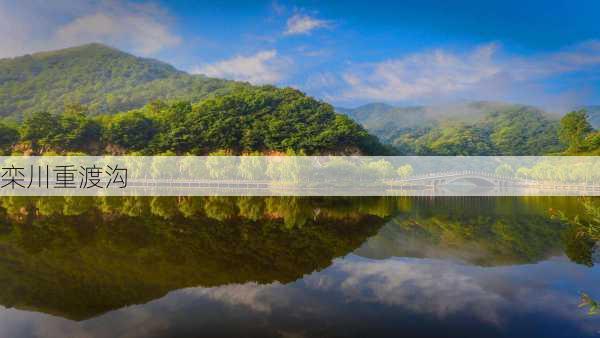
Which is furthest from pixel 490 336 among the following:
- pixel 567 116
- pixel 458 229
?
pixel 567 116

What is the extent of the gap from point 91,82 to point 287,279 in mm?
153495

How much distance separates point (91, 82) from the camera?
143 metres

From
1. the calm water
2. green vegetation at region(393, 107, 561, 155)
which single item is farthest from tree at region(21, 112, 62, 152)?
green vegetation at region(393, 107, 561, 155)

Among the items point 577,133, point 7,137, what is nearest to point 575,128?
point 577,133

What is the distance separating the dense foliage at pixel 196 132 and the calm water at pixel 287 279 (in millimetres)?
46596

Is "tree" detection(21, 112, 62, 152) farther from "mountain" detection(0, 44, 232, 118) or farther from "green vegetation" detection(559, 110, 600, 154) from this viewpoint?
"green vegetation" detection(559, 110, 600, 154)

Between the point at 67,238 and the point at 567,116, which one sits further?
the point at 567,116

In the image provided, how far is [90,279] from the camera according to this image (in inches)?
380

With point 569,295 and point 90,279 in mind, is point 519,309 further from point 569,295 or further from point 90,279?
point 90,279

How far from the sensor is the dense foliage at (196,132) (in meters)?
62.7

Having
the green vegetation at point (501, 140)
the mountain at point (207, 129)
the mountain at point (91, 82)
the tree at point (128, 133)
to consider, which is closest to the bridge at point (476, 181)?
the mountain at point (207, 129)

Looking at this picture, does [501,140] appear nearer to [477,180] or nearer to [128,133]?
[477,180]

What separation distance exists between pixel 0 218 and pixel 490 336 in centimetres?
2068

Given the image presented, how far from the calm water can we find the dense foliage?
4660cm
